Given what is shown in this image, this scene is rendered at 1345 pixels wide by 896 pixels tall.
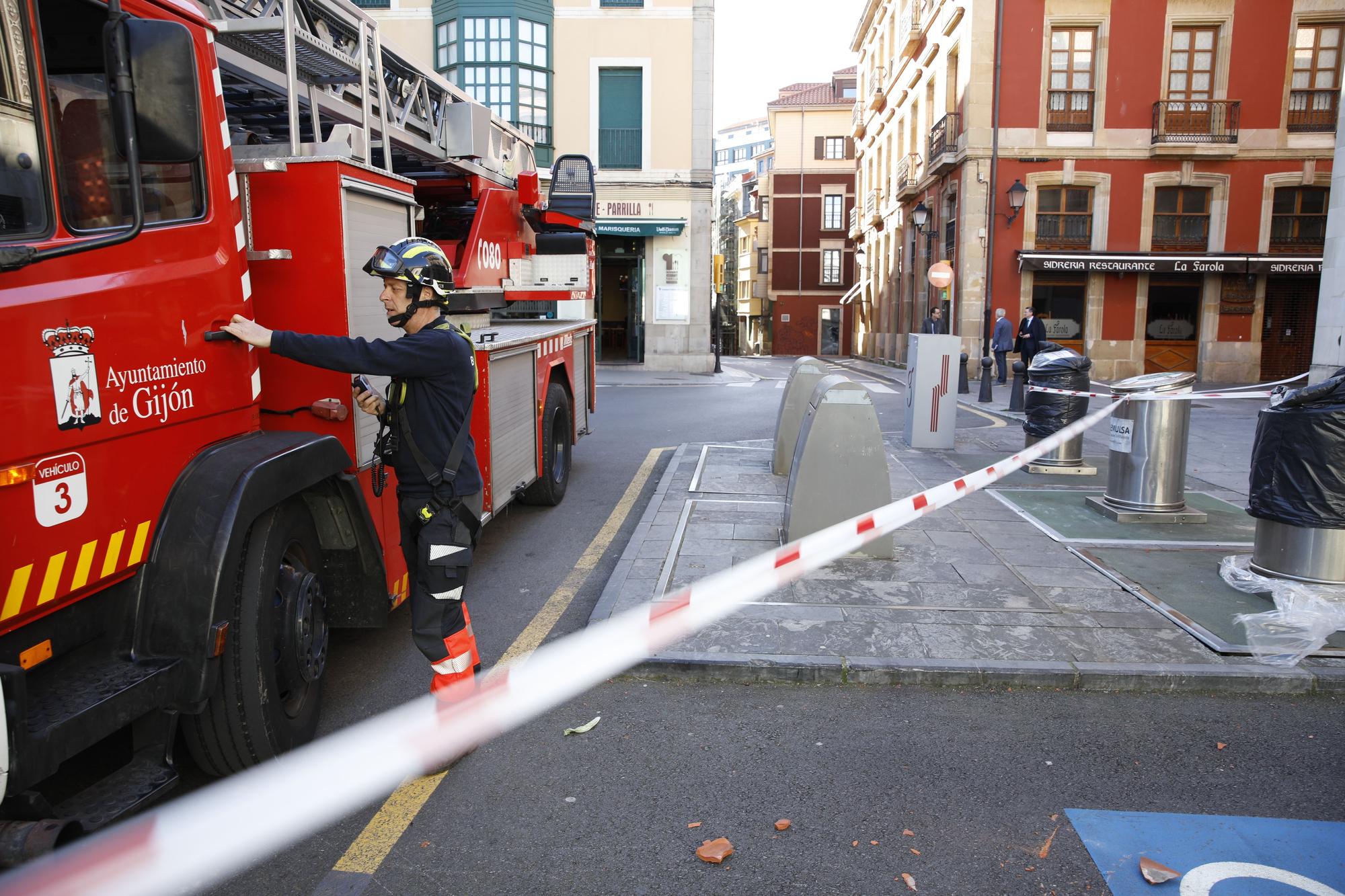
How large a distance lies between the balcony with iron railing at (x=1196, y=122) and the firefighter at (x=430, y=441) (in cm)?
2628

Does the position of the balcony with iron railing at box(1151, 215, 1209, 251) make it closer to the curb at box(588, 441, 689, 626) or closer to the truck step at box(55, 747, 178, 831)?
the curb at box(588, 441, 689, 626)

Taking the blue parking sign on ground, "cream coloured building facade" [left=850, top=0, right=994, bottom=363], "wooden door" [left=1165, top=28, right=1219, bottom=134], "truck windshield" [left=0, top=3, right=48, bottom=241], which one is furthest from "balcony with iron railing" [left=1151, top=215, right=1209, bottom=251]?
"truck windshield" [left=0, top=3, right=48, bottom=241]

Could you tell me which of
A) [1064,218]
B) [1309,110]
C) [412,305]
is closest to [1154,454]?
[412,305]

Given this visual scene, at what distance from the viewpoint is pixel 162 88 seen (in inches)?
108

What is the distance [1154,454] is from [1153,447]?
62 mm

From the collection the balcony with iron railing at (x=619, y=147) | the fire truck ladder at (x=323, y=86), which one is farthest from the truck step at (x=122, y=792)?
the balcony with iron railing at (x=619, y=147)

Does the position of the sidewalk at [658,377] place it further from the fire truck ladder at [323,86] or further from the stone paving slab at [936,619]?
the stone paving slab at [936,619]

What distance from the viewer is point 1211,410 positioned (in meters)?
16.3

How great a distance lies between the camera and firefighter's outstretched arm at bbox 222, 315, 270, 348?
3250 millimetres

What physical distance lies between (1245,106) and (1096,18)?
4764 millimetres

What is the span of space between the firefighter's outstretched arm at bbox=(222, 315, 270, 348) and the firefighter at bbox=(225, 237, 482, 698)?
37 cm

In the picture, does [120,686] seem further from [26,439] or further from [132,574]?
[26,439]

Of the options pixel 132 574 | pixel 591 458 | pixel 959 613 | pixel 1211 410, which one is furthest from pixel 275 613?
pixel 1211 410

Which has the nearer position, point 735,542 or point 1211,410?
point 735,542
